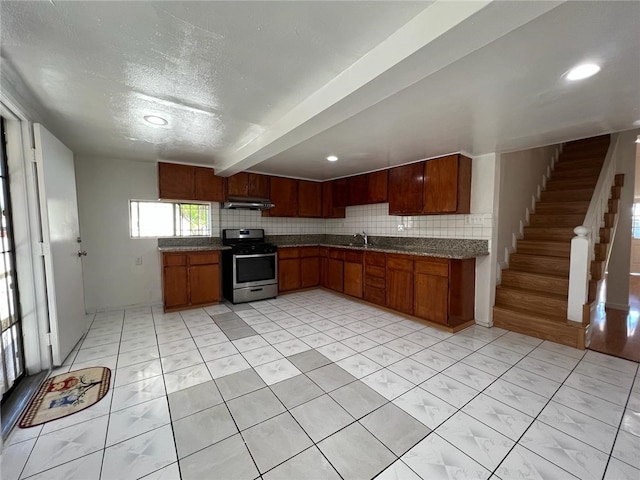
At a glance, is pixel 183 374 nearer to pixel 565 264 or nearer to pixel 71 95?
pixel 71 95

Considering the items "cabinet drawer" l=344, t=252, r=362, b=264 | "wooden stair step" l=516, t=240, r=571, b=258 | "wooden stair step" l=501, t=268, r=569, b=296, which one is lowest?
"wooden stair step" l=501, t=268, r=569, b=296

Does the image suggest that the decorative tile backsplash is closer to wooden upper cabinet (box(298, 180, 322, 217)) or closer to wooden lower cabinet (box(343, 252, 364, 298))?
wooden upper cabinet (box(298, 180, 322, 217))

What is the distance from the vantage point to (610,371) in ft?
7.47

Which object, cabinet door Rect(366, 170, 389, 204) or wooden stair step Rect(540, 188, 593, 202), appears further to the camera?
cabinet door Rect(366, 170, 389, 204)

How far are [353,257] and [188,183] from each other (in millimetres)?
2760

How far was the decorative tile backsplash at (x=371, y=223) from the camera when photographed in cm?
350

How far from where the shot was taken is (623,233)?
3898mm

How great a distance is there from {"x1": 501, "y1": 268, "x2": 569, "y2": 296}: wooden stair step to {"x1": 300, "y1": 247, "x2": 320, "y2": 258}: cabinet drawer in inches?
115

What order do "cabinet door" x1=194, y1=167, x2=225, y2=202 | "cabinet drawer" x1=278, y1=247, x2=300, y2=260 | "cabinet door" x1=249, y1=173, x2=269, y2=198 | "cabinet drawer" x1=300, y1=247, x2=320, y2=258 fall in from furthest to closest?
"cabinet drawer" x1=300, y1=247, x2=320, y2=258 < "cabinet drawer" x1=278, y1=247, x2=300, y2=260 < "cabinet door" x1=249, y1=173, x2=269, y2=198 < "cabinet door" x1=194, y1=167, x2=225, y2=202

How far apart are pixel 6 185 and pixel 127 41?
5.51ft

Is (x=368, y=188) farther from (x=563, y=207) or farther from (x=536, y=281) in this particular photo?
(x=563, y=207)

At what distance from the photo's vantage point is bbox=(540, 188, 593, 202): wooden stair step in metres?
4.08

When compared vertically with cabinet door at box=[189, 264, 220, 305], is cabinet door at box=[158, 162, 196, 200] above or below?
above

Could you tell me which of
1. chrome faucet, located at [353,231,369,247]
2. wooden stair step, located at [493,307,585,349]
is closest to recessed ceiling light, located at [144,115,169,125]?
chrome faucet, located at [353,231,369,247]
